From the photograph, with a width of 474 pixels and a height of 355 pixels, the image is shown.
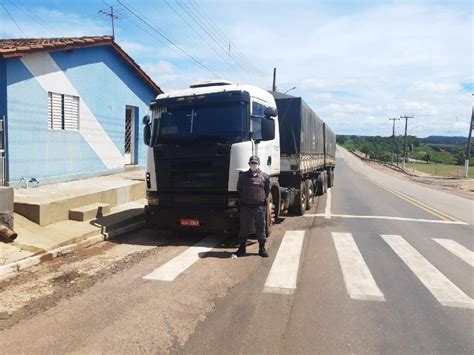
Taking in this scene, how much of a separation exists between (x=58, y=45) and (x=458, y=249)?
11.5m

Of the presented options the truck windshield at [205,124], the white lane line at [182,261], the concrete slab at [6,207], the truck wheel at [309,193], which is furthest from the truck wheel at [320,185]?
the concrete slab at [6,207]

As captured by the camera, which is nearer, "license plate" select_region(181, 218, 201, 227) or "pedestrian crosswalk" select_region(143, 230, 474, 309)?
"pedestrian crosswalk" select_region(143, 230, 474, 309)

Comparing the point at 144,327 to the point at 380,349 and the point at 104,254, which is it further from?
the point at 104,254

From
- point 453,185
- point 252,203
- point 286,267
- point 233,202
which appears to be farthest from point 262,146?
point 453,185

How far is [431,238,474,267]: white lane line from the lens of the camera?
7.80 m

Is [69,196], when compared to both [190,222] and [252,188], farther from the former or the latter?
[252,188]

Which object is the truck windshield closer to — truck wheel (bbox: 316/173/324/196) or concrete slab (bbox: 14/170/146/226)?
concrete slab (bbox: 14/170/146/226)

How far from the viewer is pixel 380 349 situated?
13.2 feet

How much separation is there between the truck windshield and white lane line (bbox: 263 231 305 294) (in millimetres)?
2339

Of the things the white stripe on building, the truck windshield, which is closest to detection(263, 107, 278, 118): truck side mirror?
the truck windshield

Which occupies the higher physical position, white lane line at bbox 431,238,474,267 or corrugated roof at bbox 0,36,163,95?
corrugated roof at bbox 0,36,163,95

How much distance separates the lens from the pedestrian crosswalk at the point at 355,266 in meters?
5.64

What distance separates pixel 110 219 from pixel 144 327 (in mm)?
5754

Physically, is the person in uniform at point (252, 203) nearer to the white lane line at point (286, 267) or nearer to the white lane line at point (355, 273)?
the white lane line at point (286, 267)
